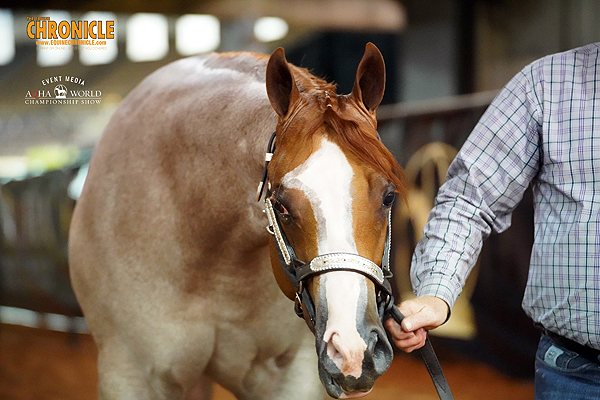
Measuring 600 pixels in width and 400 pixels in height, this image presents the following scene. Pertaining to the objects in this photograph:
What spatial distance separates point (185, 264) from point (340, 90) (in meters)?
5.32

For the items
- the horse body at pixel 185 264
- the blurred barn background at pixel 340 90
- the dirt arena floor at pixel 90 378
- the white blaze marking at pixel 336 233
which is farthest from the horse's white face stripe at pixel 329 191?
the dirt arena floor at pixel 90 378

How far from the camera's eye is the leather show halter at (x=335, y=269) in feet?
3.87

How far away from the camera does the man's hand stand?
1.22 metres

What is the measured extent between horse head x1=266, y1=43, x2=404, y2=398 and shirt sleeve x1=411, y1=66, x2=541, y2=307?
16cm

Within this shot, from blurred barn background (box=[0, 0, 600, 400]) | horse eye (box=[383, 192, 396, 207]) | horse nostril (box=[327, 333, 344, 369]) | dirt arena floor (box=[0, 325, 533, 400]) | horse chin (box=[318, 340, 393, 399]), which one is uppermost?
horse eye (box=[383, 192, 396, 207])

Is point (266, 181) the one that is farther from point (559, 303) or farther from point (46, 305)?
point (46, 305)

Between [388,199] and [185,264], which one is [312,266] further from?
[185,264]

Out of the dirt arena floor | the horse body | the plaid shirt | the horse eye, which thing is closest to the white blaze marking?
the horse eye

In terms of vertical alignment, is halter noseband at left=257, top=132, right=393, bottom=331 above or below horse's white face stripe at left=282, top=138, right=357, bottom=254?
below

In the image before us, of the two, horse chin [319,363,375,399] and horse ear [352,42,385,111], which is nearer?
horse chin [319,363,375,399]

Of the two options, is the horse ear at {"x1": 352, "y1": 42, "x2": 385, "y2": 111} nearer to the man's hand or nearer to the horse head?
the horse head

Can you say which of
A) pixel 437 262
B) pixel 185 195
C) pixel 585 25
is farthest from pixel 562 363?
pixel 585 25

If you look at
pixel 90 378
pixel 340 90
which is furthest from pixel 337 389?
pixel 340 90

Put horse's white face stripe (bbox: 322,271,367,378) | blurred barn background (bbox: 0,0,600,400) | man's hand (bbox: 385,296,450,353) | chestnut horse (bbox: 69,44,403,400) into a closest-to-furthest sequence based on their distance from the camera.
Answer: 1. horse's white face stripe (bbox: 322,271,367,378)
2. man's hand (bbox: 385,296,450,353)
3. chestnut horse (bbox: 69,44,403,400)
4. blurred barn background (bbox: 0,0,600,400)
